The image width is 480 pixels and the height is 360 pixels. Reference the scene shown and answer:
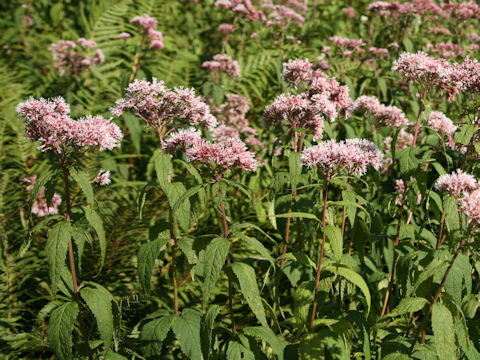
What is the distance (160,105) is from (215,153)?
50 cm

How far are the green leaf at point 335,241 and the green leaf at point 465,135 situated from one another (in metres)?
0.91

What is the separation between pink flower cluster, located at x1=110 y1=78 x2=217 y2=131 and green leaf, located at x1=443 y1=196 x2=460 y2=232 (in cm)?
127

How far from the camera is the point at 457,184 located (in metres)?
1.97

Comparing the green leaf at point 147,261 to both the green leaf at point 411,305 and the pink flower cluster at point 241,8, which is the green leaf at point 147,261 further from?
the pink flower cluster at point 241,8

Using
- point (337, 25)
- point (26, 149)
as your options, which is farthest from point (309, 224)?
point (337, 25)

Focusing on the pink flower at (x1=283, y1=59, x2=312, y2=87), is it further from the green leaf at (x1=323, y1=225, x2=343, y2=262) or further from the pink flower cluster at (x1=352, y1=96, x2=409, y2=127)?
the green leaf at (x1=323, y1=225, x2=343, y2=262)

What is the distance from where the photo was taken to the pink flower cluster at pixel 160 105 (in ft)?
7.25

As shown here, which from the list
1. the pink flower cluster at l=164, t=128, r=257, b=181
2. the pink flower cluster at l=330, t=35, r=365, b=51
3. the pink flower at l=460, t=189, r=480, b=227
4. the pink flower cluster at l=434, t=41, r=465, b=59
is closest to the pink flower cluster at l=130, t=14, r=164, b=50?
the pink flower cluster at l=330, t=35, r=365, b=51

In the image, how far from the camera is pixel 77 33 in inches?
259

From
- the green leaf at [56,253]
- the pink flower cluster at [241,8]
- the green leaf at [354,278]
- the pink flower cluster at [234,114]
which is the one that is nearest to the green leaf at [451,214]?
the green leaf at [354,278]

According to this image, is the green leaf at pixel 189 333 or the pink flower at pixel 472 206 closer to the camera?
the pink flower at pixel 472 206

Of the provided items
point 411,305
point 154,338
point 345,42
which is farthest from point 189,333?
point 345,42

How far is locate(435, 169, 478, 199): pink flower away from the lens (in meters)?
1.94

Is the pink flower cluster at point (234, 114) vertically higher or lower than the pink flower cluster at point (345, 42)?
lower
